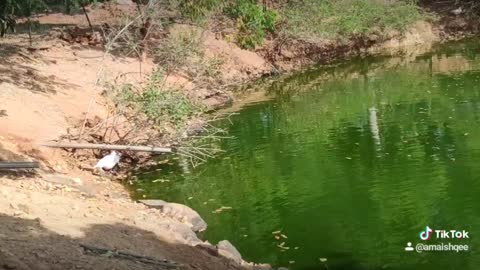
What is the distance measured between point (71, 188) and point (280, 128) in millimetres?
6283

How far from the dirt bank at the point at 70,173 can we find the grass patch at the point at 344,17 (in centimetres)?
199

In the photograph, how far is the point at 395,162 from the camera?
10695mm

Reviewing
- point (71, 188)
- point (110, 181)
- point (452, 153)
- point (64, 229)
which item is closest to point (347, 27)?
point (452, 153)

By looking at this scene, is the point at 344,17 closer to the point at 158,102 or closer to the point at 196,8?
the point at 196,8

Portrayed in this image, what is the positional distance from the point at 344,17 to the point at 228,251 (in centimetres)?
1891

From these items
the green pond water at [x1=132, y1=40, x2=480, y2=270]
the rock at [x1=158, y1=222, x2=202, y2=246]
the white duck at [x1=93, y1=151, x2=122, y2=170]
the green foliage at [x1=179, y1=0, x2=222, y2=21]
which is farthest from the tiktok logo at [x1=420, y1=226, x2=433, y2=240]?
the green foliage at [x1=179, y1=0, x2=222, y2=21]

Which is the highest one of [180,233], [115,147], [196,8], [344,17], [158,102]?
[196,8]

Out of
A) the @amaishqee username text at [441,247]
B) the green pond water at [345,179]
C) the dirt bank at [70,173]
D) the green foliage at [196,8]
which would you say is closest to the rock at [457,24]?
the dirt bank at [70,173]

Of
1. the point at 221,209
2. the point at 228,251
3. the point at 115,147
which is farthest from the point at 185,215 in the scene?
the point at 115,147

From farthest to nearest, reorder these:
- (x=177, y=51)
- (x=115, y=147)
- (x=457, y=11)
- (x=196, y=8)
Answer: (x=457, y=11) < (x=196, y=8) < (x=177, y=51) < (x=115, y=147)

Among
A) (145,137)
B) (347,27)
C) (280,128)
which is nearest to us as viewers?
(145,137)

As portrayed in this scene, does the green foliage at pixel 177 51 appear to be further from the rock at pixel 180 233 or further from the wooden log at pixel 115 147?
the rock at pixel 180 233

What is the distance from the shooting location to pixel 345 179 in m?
10.1

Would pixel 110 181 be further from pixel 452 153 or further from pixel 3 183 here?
pixel 452 153
